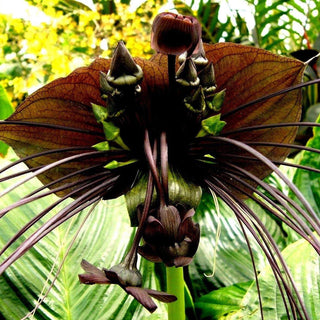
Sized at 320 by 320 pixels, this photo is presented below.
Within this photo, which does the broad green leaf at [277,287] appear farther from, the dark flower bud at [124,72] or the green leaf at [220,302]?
the dark flower bud at [124,72]

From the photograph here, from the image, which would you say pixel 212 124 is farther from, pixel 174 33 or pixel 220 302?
pixel 220 302

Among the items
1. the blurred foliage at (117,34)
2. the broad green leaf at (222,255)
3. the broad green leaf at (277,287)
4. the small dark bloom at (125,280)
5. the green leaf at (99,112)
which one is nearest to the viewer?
the small dark bloom at (125,280)

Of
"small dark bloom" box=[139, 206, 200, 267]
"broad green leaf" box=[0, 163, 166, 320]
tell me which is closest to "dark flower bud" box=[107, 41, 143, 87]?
"small dark bloom" box=[139, 206, 200, 267]

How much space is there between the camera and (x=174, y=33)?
33cm

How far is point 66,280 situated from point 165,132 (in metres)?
0.39

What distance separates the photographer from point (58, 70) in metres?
1.87

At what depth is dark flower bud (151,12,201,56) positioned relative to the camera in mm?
325

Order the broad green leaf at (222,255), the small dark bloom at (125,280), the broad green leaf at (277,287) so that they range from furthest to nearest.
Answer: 1. the broad green leaf at (222,255)
2. the broad green leaf at (277,287)
3. the small dark bloom at (125,280)

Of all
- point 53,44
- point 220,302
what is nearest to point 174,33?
point 220,302

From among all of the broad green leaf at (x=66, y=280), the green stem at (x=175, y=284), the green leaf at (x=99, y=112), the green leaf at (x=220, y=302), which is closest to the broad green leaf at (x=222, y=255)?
the green leaf at (x=220, y=302)

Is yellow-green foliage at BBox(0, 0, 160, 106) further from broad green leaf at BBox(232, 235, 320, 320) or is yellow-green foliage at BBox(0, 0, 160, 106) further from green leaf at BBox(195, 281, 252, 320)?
broad green leaf at BBox(232, 235, 320, 320)

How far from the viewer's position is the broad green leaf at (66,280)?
2.15ft

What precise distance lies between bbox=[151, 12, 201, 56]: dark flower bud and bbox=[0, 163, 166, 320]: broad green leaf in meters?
0.35

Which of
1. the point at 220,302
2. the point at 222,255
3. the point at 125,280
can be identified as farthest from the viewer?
the point at 222,255
